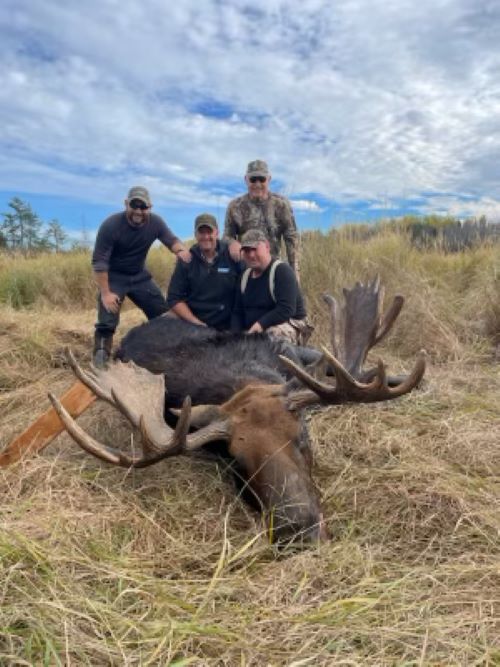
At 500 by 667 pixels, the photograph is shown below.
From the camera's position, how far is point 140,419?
2.76 meters

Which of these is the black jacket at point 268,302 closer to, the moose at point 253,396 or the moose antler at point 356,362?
the moose antler at point 356,362

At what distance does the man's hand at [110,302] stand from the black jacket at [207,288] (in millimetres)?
804

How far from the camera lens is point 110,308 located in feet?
20.6

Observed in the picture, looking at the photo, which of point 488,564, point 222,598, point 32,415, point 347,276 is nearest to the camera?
point 222,598

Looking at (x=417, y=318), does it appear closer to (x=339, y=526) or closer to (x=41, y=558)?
(x=339, y=526)

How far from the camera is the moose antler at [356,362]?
291 cm

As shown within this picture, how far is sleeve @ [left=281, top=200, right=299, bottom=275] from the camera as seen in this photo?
7.26 m

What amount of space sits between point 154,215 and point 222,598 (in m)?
5.26

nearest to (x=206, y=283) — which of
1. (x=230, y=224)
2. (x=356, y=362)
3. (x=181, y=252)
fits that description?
(x=181, y=252)

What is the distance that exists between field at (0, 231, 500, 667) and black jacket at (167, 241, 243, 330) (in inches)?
61.4

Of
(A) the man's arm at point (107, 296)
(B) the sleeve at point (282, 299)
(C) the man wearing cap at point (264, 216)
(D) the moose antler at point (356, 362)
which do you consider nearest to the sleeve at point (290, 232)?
(C) the man wearing cap at point (264, 216)

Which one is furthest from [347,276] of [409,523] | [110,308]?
[409,523]

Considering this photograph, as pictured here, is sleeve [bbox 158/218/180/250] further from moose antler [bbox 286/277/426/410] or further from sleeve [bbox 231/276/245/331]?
moose antler [bbox 286/277/426/410]

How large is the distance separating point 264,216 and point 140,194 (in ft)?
5.26
